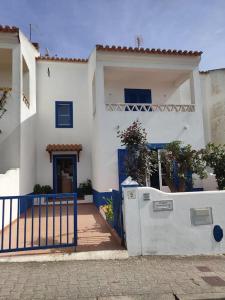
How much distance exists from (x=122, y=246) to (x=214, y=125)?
12.7m

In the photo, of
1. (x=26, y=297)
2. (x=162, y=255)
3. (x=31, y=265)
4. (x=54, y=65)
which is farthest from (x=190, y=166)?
(x=54, y=65)

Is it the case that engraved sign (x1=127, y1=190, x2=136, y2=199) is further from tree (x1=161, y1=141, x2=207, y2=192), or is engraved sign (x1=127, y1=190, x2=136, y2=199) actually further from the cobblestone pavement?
tree (x1=161, y1=141, x2=207, y2=192)

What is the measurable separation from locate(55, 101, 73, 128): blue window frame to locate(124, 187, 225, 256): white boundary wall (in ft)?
31.8

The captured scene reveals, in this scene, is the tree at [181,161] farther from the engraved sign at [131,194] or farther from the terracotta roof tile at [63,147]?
the terracotta roof tile at [63,147]

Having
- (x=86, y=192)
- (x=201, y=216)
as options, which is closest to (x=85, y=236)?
(x=201, y=216)

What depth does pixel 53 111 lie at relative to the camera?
14664mm

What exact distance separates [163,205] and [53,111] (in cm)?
1058

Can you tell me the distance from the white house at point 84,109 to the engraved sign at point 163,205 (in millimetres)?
5406

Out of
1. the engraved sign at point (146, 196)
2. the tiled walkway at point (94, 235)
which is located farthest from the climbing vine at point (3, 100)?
the engraved sign at point (146, 196)

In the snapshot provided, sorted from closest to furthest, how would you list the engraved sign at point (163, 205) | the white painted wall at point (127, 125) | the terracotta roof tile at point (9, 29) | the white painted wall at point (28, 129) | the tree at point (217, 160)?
the engraved sign at point (163, 205) < the tree at point (217, 160) < the terracotta roof tile at point (9, 29) < the white painted wall at point (28, 129) < the white painted wall at point (127, 125)

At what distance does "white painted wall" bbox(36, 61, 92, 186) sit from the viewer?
46.8 feet

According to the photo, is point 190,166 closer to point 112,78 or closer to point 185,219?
point 185,219

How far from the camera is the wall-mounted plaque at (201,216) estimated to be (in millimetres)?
6105

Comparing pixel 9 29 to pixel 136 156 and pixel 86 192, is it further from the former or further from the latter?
pixel 86 192
